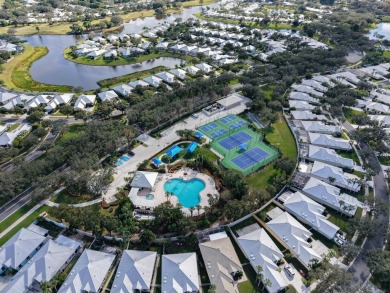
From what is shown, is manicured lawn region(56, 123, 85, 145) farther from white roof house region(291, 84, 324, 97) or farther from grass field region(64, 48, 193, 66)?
white roof house region(291, 84, 324, 97)

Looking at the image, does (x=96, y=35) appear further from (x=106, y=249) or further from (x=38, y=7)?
(x=106, y=249)

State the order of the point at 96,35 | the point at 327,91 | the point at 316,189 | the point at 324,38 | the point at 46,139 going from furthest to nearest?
the point at 96,35
the point at 324,38
the point at 327,91
the point at 46,139
the point at 316,189

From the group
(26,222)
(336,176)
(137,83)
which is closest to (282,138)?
(336,176)

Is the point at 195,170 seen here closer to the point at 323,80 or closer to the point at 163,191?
the point at 163,191

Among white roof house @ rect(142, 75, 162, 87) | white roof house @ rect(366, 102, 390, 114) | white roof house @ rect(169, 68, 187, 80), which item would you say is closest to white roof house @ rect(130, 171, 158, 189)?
white roof house @ rect(142, 75, 162, 87)

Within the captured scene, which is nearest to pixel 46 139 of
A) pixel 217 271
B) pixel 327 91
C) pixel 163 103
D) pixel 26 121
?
pixel 26 121

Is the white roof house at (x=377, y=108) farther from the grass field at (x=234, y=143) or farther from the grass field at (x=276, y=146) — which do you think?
the grass field at (x=234, y=143)
